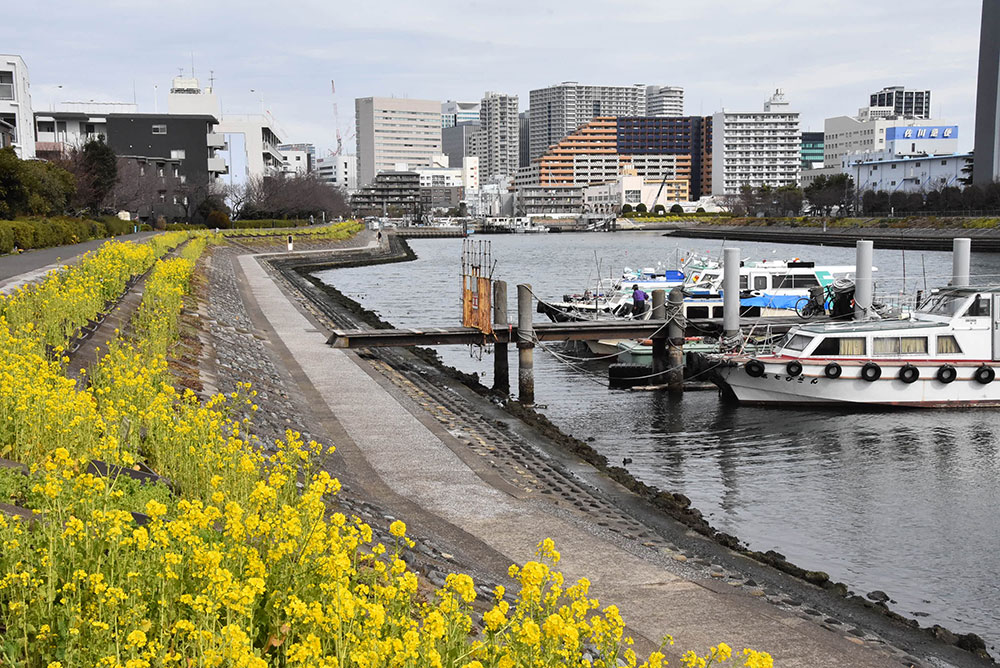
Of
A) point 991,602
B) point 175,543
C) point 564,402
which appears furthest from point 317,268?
point 175,543

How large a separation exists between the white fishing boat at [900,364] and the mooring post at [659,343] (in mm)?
3162

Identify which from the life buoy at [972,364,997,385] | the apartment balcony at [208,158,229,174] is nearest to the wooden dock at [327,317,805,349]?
the life buoy at [972,364,997,385]

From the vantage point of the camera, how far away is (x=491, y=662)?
17.3 feet

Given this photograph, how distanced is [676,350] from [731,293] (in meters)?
2.41

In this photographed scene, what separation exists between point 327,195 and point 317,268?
194ft

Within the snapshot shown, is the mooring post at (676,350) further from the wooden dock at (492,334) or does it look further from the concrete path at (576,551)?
the concrete path at (576,551)

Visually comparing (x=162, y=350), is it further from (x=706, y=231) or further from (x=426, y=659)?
(x=706, y=231)

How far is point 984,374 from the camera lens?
26281mm

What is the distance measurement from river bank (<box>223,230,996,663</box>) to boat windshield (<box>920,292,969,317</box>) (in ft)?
39.2

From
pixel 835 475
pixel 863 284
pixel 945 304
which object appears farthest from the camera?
pixel 863 284

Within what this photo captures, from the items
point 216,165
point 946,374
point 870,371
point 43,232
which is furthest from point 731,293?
point 216,165

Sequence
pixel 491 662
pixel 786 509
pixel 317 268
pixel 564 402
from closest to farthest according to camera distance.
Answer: pixel 491 662
pixel 786 509
pixel 564 402
pixel 317 268

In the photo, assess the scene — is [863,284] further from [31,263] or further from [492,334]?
[31,263]

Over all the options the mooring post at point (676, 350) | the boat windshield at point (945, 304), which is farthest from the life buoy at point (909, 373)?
the mooring post at point (676, 350)
